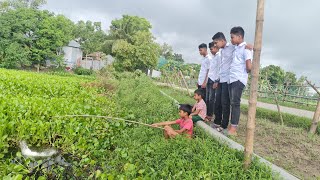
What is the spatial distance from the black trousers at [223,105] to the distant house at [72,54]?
39.5 meters

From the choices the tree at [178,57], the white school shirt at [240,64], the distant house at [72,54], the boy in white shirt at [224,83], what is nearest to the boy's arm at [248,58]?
the white school shirt at [240,64]

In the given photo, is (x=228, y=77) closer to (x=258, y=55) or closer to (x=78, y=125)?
(x=258, y=55)

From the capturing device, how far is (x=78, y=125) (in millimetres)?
5320

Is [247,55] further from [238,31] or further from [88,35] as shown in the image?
[88,35]

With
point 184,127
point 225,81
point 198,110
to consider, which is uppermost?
→ point 225,81

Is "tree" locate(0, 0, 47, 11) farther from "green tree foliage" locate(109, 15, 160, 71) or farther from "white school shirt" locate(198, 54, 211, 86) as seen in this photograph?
"white school shirt" locate(198, 54, 211, 86)

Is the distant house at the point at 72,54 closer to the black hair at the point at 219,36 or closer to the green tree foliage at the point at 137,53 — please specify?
the green tree foliage at the point at 137,53

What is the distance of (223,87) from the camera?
→ 225 inches

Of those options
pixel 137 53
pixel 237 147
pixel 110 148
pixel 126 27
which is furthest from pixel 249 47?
pixel 126 27

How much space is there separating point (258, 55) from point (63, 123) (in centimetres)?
369

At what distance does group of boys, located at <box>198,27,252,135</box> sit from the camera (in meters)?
5.09

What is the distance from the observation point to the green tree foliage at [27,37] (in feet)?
104

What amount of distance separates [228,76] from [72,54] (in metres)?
41.6

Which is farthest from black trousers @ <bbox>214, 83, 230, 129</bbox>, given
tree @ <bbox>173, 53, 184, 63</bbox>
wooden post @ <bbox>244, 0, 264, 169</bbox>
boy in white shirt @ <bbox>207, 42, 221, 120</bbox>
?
tree @ <bbox>173, 53, 184, 63</bbox>
